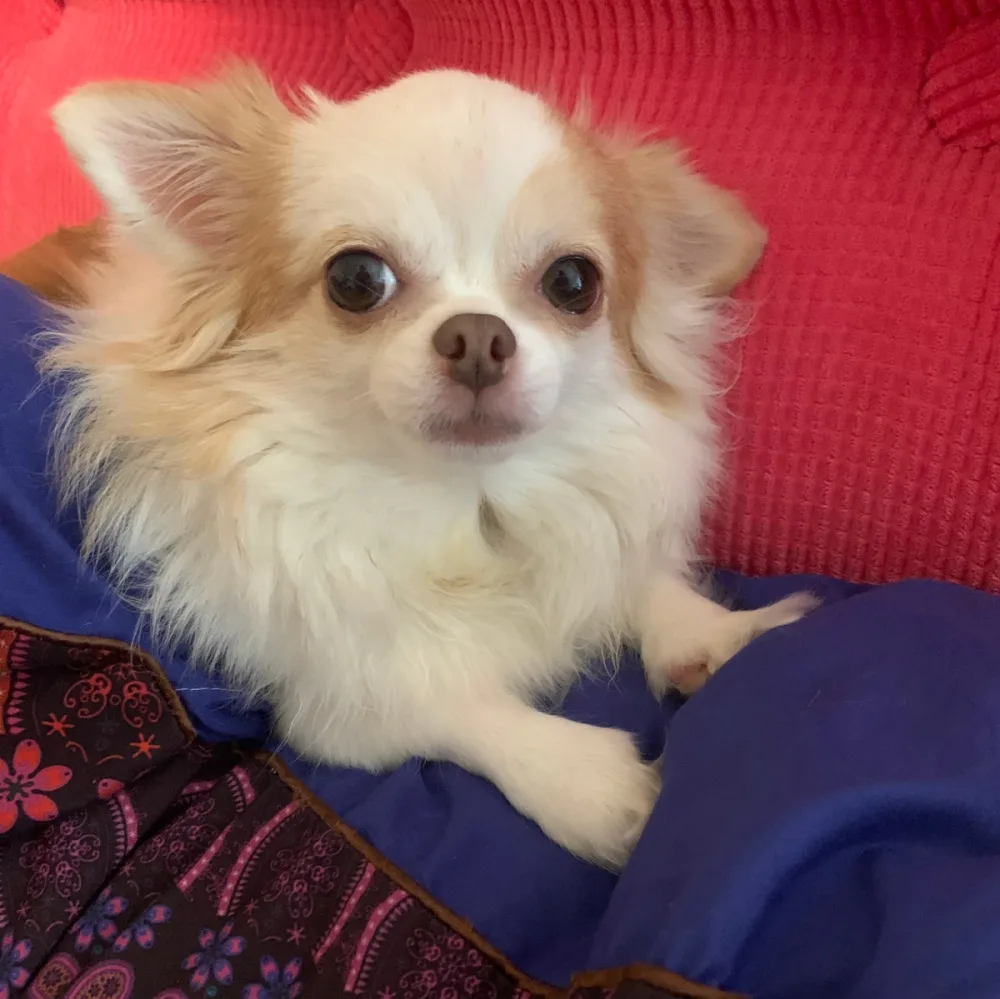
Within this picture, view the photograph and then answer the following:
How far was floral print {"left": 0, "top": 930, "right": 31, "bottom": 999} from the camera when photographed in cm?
92

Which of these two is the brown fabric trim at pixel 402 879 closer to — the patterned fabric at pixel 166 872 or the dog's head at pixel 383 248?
the patterned fabric at pixel 166 872

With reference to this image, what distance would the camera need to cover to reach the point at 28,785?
1021 mm

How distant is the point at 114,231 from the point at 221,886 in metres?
0.76

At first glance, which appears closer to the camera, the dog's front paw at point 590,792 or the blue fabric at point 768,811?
the blue fabric at point 768,811

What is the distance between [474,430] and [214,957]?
1.86 ft

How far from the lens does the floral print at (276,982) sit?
0.89m

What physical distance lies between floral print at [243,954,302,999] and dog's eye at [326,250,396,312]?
2.16ft

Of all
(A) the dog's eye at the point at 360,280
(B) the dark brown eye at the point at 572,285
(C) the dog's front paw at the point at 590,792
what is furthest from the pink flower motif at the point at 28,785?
(B) the dark brown eye at the point at 572,285

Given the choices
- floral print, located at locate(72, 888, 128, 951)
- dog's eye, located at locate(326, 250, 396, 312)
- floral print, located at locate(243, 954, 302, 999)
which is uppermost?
dog's eye, located at locate(326, 250, 396, 312)

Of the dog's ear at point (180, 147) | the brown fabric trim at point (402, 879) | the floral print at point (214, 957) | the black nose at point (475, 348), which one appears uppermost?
the dog's ear at point (180, 147)

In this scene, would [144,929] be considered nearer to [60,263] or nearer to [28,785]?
[28,785]

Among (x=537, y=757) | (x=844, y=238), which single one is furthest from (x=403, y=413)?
→ (x=844, y=238)

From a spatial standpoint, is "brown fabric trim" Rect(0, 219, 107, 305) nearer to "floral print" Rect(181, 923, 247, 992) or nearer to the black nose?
the black nose

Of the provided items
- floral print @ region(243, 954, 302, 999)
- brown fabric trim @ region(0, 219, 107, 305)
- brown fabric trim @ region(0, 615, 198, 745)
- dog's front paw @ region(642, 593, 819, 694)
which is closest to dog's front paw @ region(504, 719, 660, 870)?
dog's front paw @ region(642, 593, 819, 694)
